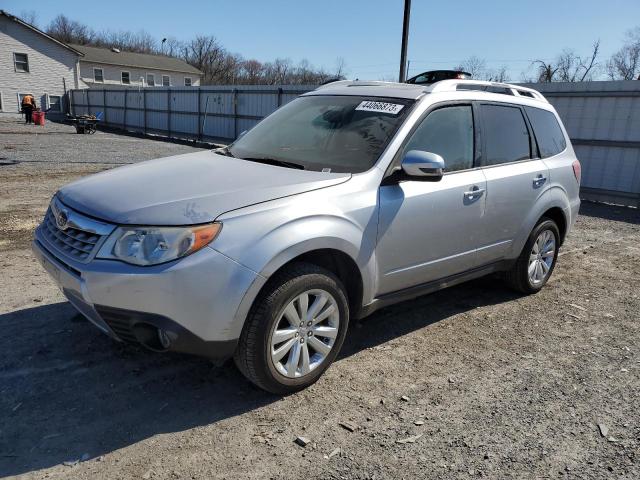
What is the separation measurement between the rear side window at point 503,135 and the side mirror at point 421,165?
1.01 metres

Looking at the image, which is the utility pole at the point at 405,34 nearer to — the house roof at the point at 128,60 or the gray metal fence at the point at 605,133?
the gray metal fence at the point at 605,133

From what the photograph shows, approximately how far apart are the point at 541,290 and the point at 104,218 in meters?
4.38

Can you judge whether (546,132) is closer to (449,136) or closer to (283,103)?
(449,136)

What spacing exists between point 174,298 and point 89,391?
3.43ft

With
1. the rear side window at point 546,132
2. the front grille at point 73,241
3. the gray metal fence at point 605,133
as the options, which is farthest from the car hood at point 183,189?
the gray metal fence at point 605,133

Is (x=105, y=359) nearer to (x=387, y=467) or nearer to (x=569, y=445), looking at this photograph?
(x=387, y=467)

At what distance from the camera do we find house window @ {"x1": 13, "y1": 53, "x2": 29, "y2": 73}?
1421 inches

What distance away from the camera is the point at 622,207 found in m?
11.0

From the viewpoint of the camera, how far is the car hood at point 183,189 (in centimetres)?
271

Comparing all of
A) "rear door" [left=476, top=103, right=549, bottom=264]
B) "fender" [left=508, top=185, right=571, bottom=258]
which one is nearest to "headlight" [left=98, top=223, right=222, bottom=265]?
"rear door" [left=476, top=103, right=549, bottom=264]

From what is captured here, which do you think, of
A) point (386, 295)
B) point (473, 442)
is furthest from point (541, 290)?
point (473, 442)

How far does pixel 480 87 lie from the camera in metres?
4.36

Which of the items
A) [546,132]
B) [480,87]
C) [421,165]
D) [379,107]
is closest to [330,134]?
[379,107]

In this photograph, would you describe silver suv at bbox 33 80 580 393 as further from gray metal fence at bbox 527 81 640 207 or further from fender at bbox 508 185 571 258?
gray metal fence at bbox 527 81 640 207
